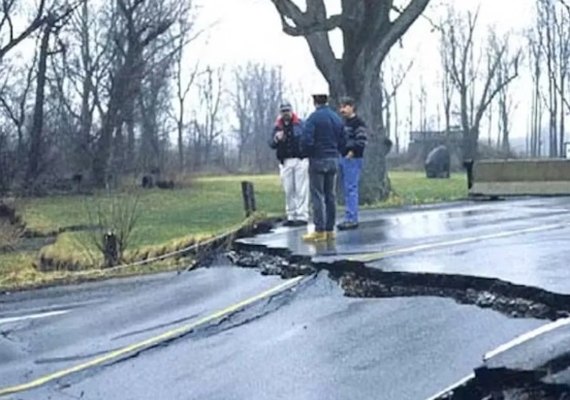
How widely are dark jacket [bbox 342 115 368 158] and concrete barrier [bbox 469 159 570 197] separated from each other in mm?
9499

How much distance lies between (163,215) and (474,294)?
22.9 metres

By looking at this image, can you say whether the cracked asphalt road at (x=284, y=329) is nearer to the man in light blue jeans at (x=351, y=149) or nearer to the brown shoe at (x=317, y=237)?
the brown shoe at (x=317, y=237)

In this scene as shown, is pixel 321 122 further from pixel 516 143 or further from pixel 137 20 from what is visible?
pixel 516 143

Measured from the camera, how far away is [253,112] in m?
103

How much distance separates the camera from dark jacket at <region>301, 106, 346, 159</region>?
13.4 meters

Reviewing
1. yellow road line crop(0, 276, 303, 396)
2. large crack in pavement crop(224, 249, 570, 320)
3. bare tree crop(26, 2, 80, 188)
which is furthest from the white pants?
bare tree crop(26, 2, 80, 188)

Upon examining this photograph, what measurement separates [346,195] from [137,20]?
4225cm

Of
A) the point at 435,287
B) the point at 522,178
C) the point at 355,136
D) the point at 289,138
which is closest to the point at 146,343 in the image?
the point at 435,287

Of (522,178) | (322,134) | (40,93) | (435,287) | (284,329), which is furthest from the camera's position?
(40,93)

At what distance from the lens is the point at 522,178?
936 inches

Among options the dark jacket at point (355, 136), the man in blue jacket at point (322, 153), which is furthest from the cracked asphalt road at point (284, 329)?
the dark jacket at point (355, 136)

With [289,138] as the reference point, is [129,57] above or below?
above

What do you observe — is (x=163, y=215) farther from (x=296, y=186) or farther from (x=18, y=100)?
(x=18, y=100)

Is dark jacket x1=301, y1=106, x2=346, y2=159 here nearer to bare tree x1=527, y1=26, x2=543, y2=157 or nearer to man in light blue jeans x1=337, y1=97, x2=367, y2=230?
man in light blue jeans x1=337, y1=97, x2=367, y2=230
